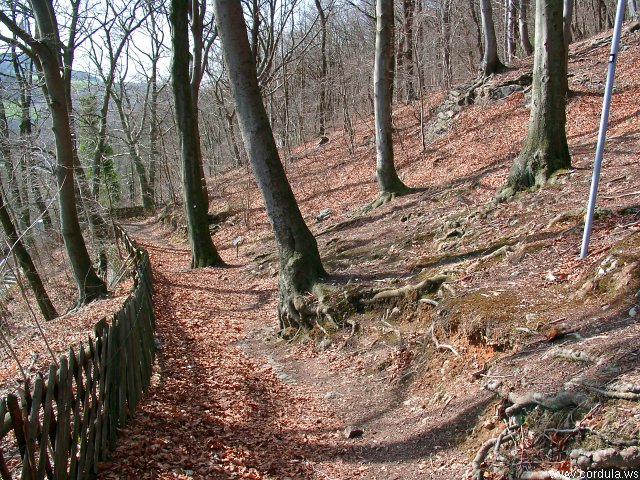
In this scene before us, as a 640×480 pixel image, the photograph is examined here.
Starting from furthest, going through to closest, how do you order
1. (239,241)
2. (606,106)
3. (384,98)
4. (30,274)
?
(239,241), (30,274), (384,98), (606,106)

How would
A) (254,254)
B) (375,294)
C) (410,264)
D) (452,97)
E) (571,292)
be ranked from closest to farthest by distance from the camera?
(571,292)
(375,294)
(410,264)
(254,254)
(452,97)

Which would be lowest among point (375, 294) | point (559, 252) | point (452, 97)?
point (375, 294)

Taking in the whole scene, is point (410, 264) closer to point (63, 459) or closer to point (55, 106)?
point (63, 459)

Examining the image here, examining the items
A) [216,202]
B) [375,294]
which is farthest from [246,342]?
[216,202]

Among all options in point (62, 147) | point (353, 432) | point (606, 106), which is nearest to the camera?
point (606, 106)

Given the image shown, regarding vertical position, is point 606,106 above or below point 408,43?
below

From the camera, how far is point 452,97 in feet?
70.2

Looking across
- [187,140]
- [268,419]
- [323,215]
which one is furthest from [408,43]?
[268,419]

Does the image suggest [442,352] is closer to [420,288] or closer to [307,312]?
[420,288]

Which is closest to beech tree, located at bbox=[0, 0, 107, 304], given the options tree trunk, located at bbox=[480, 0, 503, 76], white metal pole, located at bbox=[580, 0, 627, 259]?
white metal pole, located at bbox=[580, 0, 627, 259]

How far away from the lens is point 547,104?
357 inches

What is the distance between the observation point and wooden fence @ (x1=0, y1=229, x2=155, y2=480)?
3.56 meters

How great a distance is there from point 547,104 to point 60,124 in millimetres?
10183

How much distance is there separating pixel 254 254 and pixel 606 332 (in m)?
12.8
